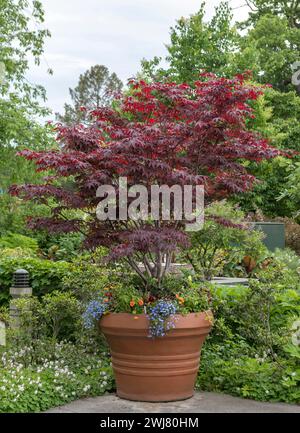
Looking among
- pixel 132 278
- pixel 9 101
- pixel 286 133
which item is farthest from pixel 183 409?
pixel 286 133

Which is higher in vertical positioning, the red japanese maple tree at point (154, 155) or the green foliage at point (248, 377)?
the red japanese maple tree at point (154, 155)

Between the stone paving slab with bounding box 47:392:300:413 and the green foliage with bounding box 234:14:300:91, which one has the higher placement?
the green foliage with bounding box 234:14:300:91

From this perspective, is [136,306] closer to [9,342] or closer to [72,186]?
[72,186]

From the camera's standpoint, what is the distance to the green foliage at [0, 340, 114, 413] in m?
5.31

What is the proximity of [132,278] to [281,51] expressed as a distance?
21.6 meters

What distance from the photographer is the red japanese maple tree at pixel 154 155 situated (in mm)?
5566

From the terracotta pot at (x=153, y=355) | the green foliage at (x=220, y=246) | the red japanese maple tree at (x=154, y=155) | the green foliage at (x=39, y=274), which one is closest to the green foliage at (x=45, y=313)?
the green foliage at (x=39, y=274)

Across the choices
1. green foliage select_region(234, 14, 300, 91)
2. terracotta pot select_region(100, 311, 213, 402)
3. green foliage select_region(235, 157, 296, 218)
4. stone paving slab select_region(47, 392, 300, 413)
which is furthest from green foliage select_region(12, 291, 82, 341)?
green foliage select_region(234, 14, 300, 91)

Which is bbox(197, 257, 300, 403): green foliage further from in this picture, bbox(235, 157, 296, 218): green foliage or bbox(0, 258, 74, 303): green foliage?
bbox(235, 157, 296, 218): green foliage

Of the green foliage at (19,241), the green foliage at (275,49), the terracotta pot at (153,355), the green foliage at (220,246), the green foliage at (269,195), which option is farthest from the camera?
the green foliage at (275,49)

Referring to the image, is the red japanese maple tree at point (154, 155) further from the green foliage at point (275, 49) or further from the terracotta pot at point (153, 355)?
the green foliage at point (275, 49)

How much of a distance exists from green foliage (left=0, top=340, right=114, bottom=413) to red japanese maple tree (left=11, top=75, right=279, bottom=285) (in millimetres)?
1025

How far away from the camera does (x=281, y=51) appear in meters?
26.1

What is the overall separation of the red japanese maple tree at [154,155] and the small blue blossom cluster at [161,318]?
473 millimetres
